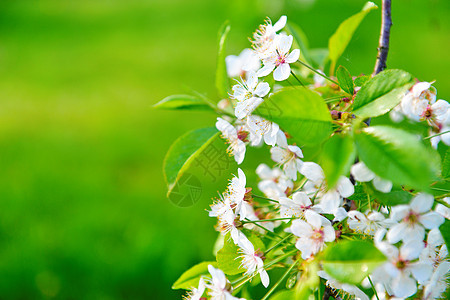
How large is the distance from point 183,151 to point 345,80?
0.93 ft

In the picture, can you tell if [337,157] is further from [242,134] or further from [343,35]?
[343,35]

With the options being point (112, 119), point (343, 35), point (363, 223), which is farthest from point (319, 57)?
point (112, 119)

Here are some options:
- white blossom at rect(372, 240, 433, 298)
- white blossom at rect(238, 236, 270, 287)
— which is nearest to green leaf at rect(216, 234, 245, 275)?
white blossom at rect(238, 236, 270, 287)

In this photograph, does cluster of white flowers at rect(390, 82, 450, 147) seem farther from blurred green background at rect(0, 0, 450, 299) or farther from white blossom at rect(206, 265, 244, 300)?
white blossom at rect(206, 265, 244, 300)

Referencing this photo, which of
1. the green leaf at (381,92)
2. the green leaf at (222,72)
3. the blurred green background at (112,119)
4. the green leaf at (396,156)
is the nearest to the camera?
the green leaf at (396,156)

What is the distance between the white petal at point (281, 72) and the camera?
65 cm

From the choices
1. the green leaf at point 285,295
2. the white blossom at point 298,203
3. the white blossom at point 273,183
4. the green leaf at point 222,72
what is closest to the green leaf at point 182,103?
the green leaf at point 222,72

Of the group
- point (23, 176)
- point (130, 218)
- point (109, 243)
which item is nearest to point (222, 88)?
point (109, 243)

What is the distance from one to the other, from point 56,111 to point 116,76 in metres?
0.62

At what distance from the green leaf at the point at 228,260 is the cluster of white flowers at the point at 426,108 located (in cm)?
32

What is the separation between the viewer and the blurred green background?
1774mm

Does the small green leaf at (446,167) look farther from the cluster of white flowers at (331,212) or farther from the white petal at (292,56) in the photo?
the white petal at (292,56)

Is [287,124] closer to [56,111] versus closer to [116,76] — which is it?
[56,111]

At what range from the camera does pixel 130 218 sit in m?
2.27
